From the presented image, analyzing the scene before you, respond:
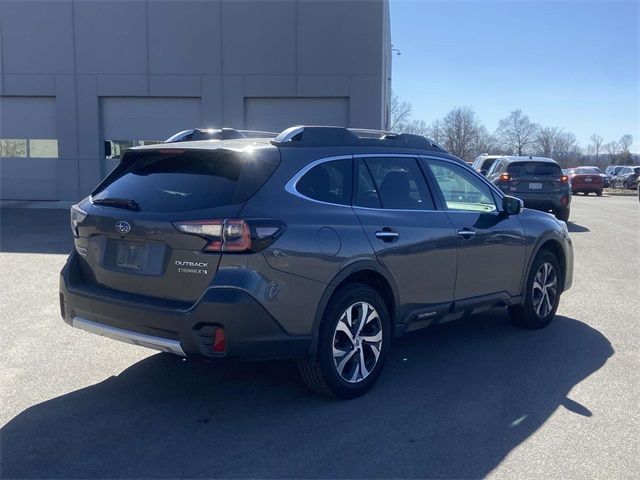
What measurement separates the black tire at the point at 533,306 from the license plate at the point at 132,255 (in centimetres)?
390

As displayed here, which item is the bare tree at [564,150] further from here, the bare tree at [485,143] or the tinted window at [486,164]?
the tinted window at [486,164]

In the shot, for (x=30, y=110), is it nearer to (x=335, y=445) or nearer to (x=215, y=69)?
(x=215, y=69)

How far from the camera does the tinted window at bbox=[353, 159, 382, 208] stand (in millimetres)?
5121

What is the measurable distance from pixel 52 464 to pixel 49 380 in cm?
146

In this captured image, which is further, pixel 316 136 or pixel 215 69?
pixel 215 69

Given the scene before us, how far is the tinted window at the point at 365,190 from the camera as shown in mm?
5121

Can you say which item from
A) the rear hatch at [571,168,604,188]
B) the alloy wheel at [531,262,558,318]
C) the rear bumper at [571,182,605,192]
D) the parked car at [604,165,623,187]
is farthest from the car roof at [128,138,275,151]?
the parked car at [604,165,623,187]

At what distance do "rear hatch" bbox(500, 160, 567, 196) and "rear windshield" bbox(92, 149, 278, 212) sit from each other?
13312mm

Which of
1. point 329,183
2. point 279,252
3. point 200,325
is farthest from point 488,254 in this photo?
point 200,325

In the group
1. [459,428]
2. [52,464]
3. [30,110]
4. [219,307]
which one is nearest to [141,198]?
[219,307]

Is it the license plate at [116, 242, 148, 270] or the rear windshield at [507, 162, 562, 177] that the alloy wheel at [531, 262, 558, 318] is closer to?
Result: the license plate at [116, 242, 148, 270]

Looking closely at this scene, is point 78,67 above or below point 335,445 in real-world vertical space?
above

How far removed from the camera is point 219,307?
164 inches

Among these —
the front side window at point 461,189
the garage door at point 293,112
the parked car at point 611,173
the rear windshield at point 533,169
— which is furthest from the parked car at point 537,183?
the parked car at point 611,173
